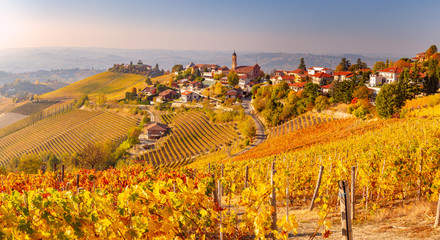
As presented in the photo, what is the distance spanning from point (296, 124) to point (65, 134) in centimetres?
6470

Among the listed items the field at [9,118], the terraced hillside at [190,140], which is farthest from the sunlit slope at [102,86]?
the terraced hillside at [190,140]

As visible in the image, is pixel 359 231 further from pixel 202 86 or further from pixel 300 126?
pixel 202 86

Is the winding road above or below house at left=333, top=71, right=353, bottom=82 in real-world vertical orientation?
below

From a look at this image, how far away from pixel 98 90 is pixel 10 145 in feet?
214

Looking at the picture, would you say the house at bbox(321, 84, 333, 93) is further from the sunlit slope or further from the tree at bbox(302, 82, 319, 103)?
the sunlit slope

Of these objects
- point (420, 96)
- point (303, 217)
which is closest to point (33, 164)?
point (303, 217)

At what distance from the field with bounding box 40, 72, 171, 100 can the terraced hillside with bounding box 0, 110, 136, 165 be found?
42702mm

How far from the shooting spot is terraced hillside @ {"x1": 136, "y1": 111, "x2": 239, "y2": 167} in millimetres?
46094

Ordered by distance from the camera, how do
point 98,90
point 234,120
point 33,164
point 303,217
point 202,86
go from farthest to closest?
point 98,90, point 202,86, point 234,120, point 33,164, point 303,217

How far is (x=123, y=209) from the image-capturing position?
3010mm

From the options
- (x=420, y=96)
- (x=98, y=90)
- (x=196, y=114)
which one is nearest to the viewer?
(x=420, y=96)

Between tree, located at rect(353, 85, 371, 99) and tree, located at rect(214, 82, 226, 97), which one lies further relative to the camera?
tree, located at rect(214, 82, 226, 97)

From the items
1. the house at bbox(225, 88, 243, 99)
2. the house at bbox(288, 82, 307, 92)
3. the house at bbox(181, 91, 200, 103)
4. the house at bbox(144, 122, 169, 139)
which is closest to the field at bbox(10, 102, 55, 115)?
the house at bbox(181, 91, 200, 103)

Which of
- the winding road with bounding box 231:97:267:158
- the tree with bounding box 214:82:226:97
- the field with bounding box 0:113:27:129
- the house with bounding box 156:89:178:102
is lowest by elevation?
the field with bounding box 0:113:27:129
